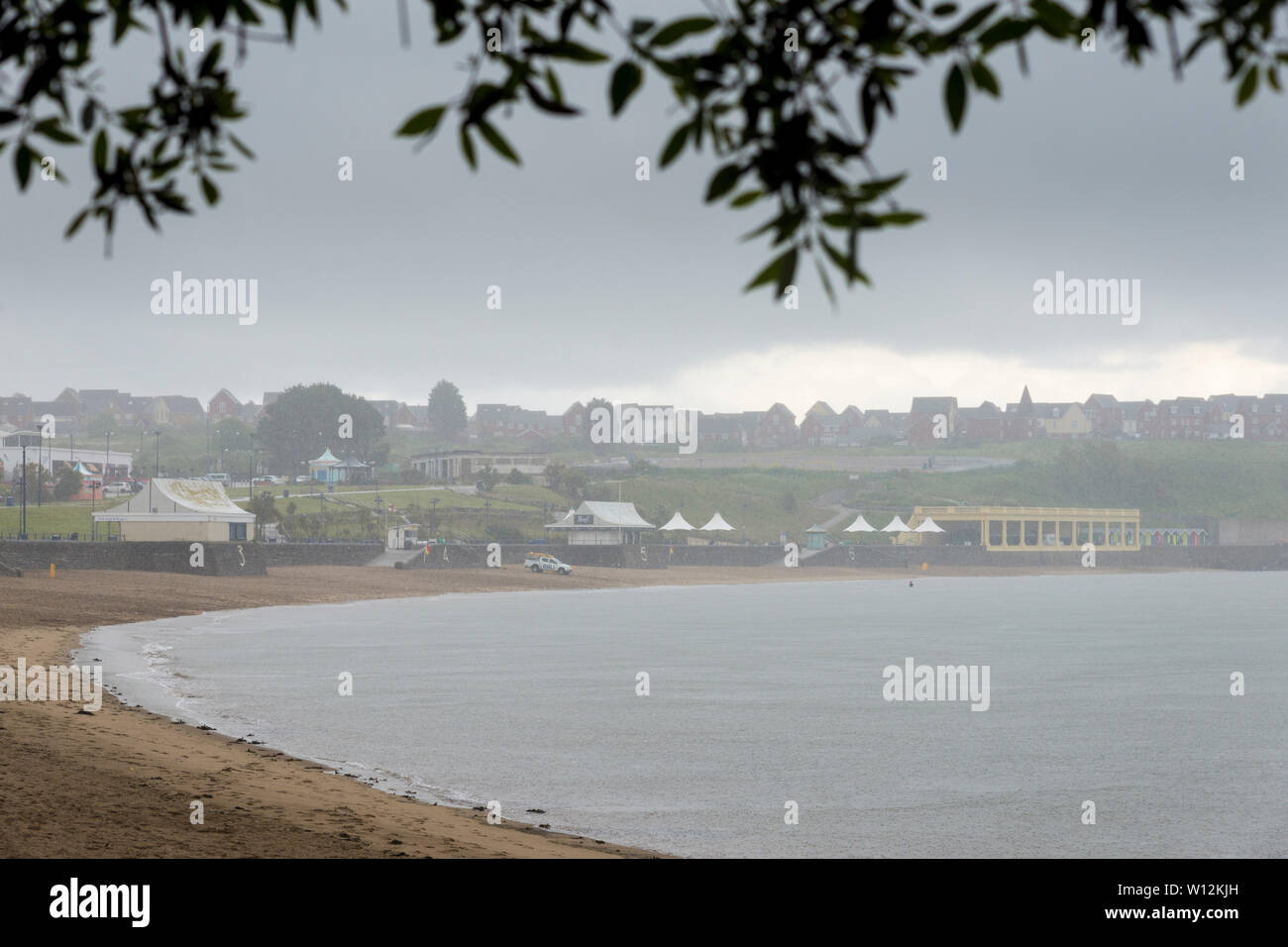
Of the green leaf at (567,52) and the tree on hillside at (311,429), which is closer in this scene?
the green leaf at (567,52)

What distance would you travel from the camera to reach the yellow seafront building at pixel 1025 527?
152 metres

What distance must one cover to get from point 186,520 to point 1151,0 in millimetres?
78455

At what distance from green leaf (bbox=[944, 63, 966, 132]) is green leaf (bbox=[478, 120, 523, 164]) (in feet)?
5.07

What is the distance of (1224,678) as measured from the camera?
38500mm

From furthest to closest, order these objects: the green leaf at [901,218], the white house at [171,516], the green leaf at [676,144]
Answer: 1. the white house at [171,516]
2. the green leaf at [676,144]
3. the green leaf at [901,218]

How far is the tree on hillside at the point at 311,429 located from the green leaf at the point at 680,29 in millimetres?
179146

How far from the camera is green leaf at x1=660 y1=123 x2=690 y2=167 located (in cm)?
480

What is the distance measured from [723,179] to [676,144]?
12.2 inches

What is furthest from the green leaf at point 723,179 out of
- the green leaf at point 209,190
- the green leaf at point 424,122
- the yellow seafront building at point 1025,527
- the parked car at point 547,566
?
the yellow seafront building at point 1025,527

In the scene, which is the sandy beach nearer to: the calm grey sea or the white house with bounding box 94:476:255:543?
the calm grey sea

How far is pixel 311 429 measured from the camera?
594 feet

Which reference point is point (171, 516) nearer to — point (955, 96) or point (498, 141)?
point (498, 141)

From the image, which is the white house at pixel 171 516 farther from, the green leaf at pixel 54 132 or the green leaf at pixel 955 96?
the green leaf at pixel 955 96
